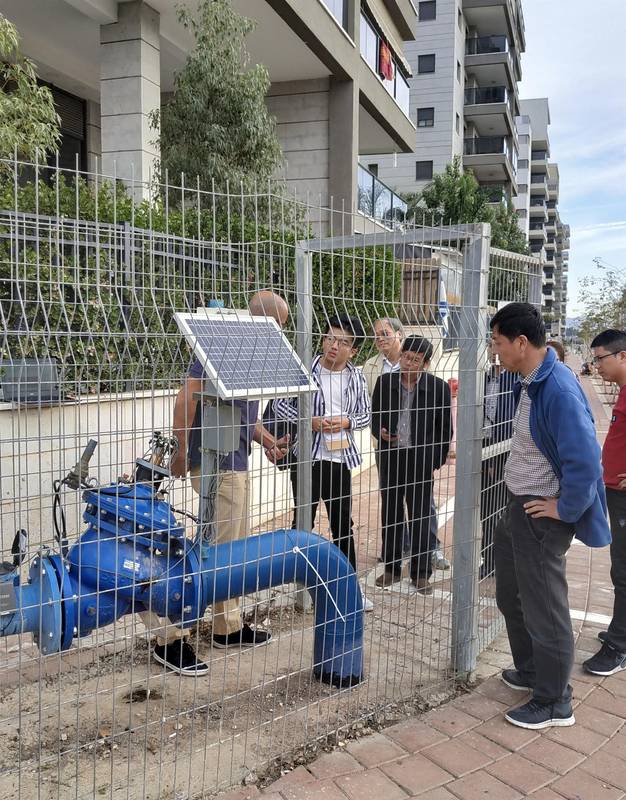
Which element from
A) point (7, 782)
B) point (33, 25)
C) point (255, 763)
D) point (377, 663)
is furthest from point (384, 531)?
point (33, 25)

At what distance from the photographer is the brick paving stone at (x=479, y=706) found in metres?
3.13

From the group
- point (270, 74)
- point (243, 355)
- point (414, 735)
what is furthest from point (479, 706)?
point (270, 74)

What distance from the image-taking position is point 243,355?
2.55 meters

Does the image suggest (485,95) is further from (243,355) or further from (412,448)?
(243,355)

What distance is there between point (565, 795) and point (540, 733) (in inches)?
16.7

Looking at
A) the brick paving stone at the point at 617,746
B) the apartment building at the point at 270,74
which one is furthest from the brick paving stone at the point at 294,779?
the apartment building at the point at 270,74

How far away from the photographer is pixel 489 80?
4434 cm

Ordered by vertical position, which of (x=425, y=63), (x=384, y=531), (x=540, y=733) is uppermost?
(x=425, y=63)

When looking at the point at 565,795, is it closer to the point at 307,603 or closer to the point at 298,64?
the point at 307,603

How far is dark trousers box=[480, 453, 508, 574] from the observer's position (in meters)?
3.70

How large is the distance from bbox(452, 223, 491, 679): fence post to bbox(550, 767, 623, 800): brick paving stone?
83 centimetres

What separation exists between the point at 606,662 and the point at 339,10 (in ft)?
47.2

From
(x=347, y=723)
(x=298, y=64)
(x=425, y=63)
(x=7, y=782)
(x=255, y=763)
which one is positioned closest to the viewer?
(x=7, y=782)

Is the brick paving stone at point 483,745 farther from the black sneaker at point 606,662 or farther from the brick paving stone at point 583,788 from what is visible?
the black sneaker at point 606,662
